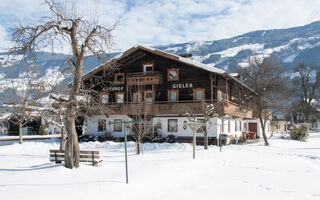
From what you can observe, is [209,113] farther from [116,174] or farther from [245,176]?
[116,174]

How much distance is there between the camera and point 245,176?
40.9ft

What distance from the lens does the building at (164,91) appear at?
2872cm

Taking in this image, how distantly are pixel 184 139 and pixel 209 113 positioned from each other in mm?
6183

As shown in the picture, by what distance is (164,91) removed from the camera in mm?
30875

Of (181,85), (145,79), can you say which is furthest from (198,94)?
(145,79)

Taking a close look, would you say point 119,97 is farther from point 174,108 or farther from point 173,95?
point 174,108

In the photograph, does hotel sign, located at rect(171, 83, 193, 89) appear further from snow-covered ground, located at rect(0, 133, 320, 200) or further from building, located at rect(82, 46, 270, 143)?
snow-covered ground, located at rect(0, 133, 320, 200)

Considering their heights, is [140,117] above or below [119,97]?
below

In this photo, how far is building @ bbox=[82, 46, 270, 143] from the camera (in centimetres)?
2872

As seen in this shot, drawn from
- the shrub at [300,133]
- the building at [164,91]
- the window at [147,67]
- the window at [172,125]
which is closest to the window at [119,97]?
the building at [164,91]

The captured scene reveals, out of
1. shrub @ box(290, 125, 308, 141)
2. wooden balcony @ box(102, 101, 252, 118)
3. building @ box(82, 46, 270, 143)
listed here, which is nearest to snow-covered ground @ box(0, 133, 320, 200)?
wooden balcony @ box(102, 101, 252, 118)

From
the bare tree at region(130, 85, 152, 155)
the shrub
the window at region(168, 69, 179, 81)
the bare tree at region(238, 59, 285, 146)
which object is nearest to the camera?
the bare tree at region(130, 85, 152, 155)

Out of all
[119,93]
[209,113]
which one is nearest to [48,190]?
[209,113]

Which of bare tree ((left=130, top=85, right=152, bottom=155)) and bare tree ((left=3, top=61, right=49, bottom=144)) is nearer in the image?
bare tree ((left=3, top=61, right=49, bottom=144))
